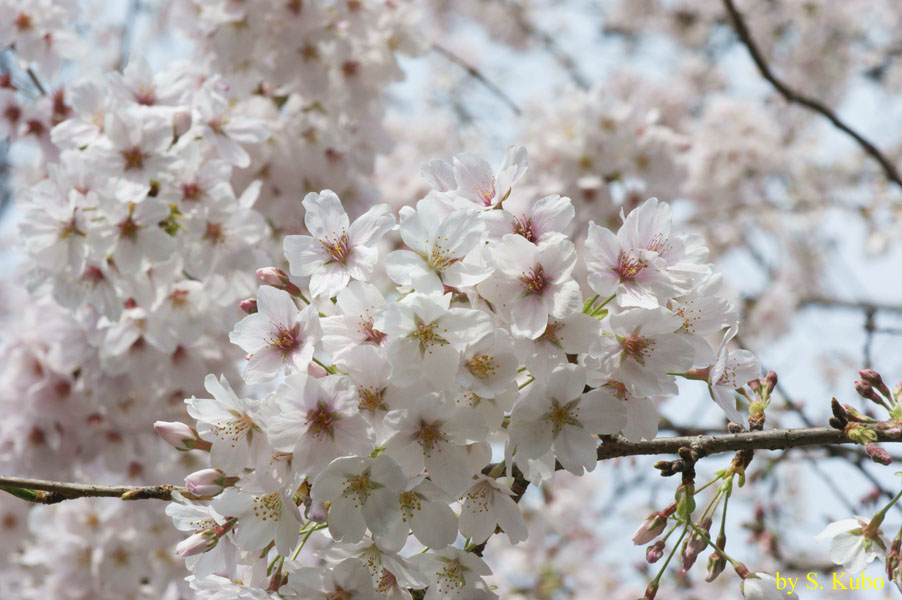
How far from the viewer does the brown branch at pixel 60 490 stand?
1.46m

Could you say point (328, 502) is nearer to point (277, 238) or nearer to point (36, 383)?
point (277, 238)

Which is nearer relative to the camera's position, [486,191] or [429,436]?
[429,436]

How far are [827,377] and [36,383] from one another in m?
10.5

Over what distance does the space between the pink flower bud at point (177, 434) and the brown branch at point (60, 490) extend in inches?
3.7

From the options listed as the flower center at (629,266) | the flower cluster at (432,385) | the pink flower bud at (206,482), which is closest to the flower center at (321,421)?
the flower cluster at (432,385)

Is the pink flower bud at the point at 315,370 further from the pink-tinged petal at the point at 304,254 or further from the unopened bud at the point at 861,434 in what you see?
the unopened bud at the point at 861,434

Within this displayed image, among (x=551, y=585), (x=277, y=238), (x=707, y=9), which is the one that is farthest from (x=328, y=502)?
(x=707, y=9)

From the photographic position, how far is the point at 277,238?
3402 mm

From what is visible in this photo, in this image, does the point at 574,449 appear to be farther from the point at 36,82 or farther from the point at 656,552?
the point at 36,82

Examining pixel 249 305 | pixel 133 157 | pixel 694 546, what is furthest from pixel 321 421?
pixel 133 157

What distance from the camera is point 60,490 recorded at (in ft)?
4.87

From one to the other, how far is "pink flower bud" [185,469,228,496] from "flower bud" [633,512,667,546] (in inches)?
33.7

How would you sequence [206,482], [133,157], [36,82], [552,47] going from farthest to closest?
[552,47] → [36,82] → [133,157] → [206,482]

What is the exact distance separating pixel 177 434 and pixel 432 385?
0.57 meters
